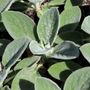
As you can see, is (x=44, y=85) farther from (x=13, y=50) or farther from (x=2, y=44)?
(x=2, y=44)

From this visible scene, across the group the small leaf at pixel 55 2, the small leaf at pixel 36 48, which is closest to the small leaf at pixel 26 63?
the small leaf at pixel 36 48

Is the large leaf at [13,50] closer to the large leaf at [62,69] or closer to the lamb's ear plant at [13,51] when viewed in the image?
the lamb's ear plant at [13,51]

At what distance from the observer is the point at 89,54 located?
820mm

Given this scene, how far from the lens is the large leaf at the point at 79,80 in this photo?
0.76 m

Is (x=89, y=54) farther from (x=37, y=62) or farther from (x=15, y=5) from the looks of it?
(x=15, y=5)

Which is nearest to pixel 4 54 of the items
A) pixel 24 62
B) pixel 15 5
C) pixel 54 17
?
pixel 24 62

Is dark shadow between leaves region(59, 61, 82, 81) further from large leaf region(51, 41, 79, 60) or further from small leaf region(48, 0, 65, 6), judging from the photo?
small leaf region(48, 0, 65, 6)

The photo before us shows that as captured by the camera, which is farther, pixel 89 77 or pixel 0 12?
pixel 0 12

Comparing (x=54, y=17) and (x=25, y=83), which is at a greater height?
(x=54, y=17)

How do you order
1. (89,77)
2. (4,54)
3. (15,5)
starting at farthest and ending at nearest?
(15,5)
(4,54)
(89,77)

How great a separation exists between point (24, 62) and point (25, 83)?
7 cm

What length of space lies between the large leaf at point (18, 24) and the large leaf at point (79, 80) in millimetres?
213

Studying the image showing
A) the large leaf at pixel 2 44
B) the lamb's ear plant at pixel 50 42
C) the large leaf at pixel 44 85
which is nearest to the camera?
the large leaf at pixel 44 85

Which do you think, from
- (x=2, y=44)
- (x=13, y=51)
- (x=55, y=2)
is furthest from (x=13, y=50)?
(x=55, y=2)
